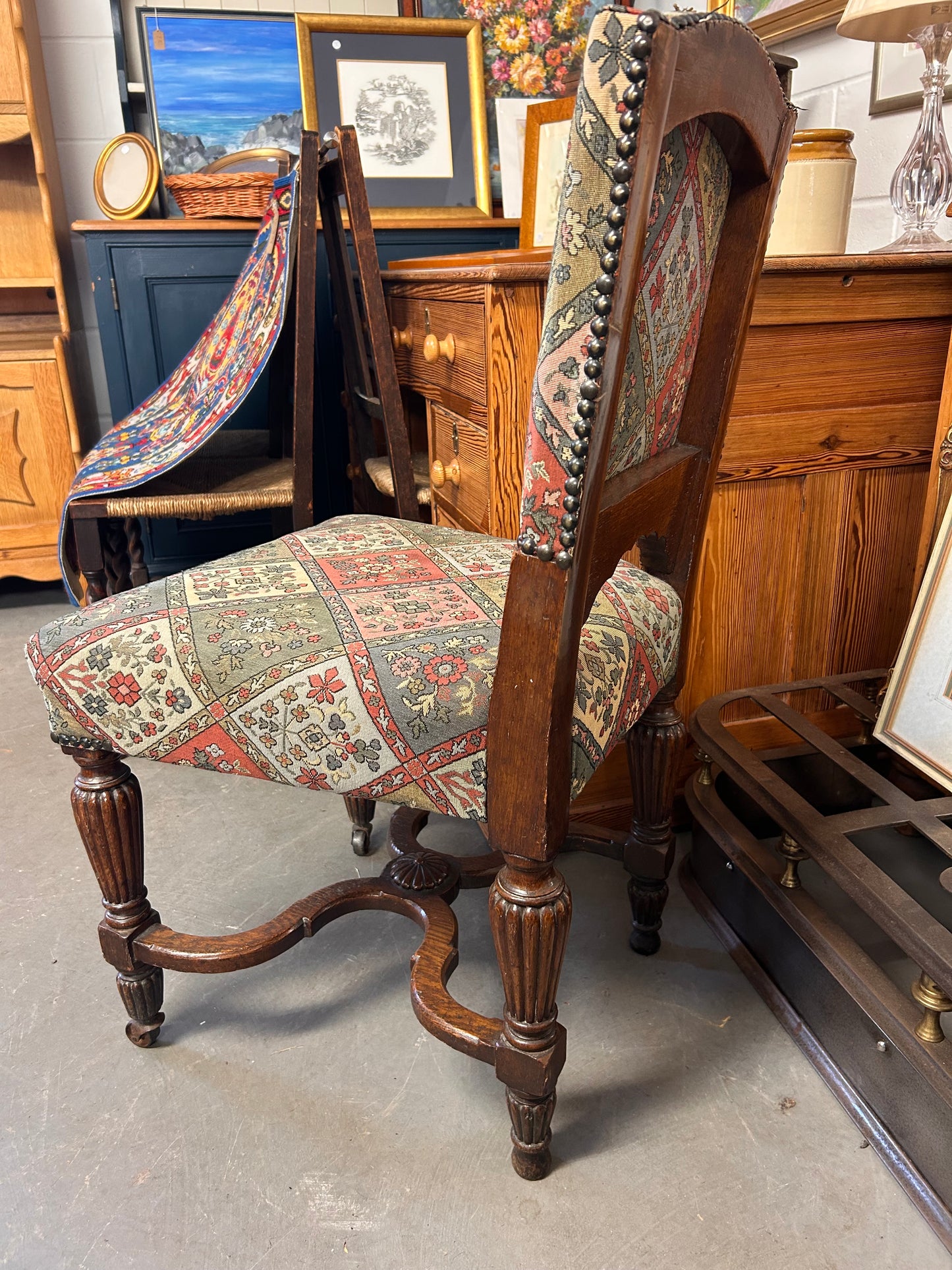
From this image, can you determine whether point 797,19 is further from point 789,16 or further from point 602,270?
point 602,270

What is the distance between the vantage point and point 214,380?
1862 millimetres

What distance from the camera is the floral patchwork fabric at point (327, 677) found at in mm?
828

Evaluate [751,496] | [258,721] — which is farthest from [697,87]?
[751,496]

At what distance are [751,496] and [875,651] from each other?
0.38 metres

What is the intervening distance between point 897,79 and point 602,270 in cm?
127

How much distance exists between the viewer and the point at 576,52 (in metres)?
2.60

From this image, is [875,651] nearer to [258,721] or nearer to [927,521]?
[927,521]

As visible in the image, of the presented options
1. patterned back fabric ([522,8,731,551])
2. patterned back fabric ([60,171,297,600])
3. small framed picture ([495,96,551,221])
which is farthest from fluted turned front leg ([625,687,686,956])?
small framed picture ([495,96,551,221])

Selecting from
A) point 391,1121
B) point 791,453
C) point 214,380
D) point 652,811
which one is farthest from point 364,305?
point 391,1121

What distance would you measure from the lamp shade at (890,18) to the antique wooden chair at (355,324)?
79 centimetres

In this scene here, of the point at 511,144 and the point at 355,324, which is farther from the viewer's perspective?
the point at 511,144

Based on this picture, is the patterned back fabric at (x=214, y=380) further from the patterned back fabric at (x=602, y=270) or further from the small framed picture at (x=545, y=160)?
the patterned back fabric at (x=602, y=270)

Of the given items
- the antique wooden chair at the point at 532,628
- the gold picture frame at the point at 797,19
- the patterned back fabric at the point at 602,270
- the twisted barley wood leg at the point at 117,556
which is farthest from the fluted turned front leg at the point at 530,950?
the gold picture frame at the point at 797,19

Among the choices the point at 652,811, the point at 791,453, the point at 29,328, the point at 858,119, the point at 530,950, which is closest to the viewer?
the point at 530,950
